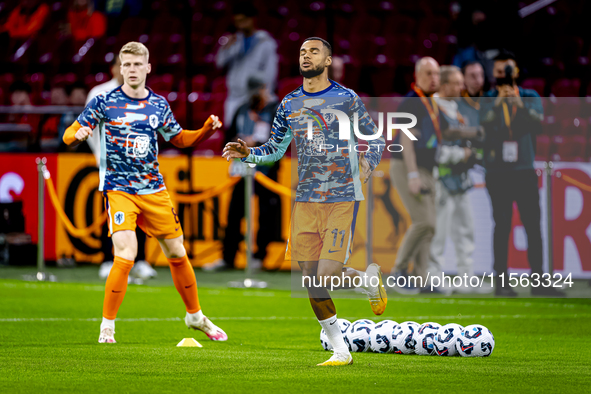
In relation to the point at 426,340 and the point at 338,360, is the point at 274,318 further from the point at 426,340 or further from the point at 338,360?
the point at 338,360

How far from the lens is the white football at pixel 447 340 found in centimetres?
641

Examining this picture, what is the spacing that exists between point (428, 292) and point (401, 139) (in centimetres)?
176

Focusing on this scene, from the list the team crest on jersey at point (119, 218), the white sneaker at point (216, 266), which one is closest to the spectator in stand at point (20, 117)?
the white sneaker at point (216, 266)

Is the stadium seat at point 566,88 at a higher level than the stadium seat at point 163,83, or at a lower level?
lower

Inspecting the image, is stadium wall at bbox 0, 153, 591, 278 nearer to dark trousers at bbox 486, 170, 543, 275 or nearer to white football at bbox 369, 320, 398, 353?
dark trousers at bbox 486, 170, 543, 275

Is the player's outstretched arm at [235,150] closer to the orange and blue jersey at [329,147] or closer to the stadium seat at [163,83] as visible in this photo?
the orange and blue jersey at [329,147]

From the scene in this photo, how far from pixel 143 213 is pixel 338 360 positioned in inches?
82.4

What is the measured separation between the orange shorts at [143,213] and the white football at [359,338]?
5.10ft

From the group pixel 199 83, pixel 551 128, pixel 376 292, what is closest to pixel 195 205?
pixel 199 83

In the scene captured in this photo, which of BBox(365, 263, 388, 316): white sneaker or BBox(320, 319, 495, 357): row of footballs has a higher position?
BBox(365, 263, 388, 316): white sneaker

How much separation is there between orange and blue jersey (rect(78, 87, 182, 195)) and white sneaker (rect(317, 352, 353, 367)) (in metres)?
2.08

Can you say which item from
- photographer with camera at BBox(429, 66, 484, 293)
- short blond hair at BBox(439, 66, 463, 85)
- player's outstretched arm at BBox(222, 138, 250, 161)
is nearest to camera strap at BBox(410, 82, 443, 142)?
photographer with camera at BBox(429, 66, 484, 293)

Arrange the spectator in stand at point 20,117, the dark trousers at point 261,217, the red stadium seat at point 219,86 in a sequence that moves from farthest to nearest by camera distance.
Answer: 1. the red stadium seat at point 219,86
2. the spectator in stand at point 20,117
3. the dark trousers at point 261,217

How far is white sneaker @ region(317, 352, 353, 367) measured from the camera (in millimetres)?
5848
